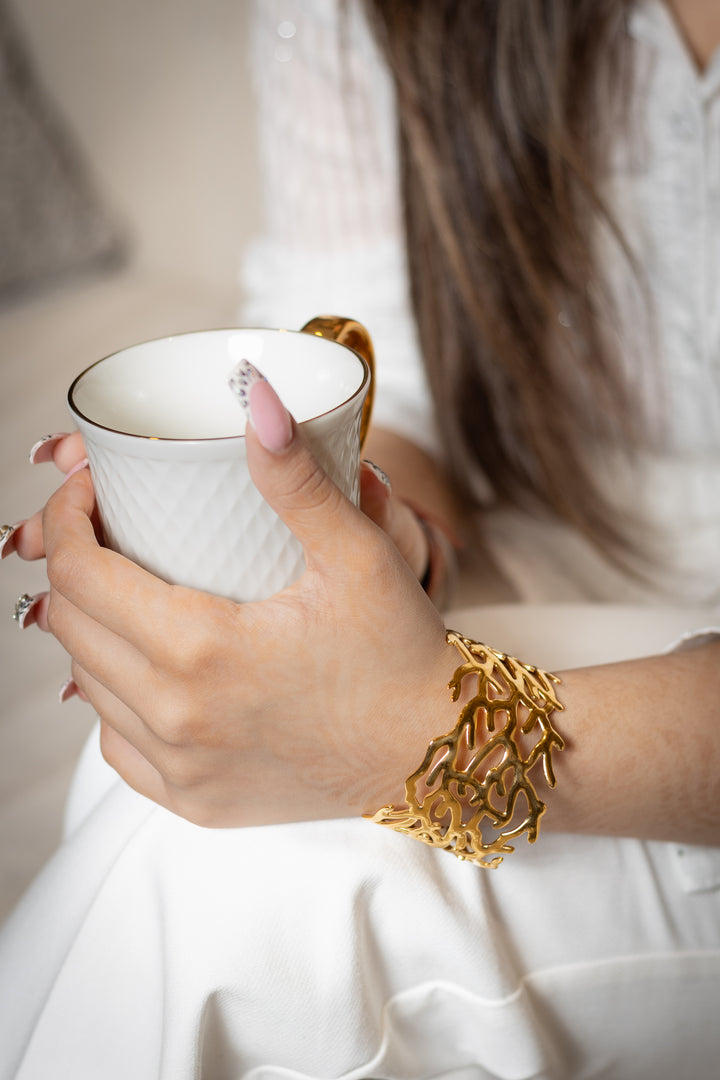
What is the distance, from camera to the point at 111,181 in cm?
195

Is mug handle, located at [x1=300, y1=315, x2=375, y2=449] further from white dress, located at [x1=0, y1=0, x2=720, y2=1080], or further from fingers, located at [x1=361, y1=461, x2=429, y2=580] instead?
white dress, located at [x1=0, y1=0, x2=720, y2=1080]

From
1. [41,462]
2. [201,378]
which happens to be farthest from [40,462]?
[201,378]

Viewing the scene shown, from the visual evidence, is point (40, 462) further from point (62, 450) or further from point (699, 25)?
point (699, 25)

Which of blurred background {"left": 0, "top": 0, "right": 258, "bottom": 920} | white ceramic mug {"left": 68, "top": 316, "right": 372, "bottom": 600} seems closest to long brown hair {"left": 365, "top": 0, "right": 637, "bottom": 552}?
white ceramic mug {"left": 68, "top": 316, "right": 372, "bottom": 600}

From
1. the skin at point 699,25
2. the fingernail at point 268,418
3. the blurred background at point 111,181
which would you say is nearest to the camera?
the fingernail at point 268,418

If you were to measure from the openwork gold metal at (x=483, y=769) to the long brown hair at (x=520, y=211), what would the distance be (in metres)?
0.42

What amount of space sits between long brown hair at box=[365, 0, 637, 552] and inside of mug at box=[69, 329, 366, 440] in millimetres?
399

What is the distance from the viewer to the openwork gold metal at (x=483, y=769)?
0.44 m

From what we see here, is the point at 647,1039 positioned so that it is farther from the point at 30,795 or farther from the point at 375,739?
the point at 30,795

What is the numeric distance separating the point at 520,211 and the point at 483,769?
1.90ft

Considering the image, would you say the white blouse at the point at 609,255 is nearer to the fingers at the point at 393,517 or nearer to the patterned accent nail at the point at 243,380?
the fingers at the point at 393,517

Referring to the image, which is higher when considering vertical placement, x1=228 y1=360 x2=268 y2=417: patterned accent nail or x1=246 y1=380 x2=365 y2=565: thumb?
x1=228 y1=360 x2=268 y2=417: patterned accent nail

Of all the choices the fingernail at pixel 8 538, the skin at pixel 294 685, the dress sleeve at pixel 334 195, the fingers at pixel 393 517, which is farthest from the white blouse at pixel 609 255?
the fingernail at pixel 8 538

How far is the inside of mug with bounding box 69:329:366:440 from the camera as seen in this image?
0.46 meters
